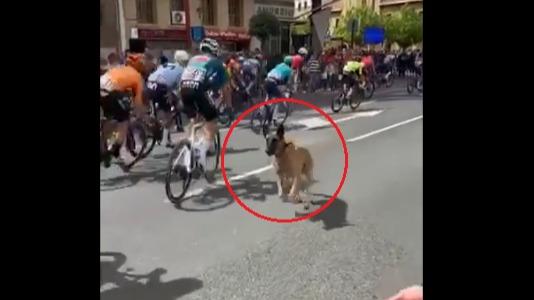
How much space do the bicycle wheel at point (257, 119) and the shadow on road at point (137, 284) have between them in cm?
82

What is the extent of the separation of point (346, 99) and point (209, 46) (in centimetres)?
78

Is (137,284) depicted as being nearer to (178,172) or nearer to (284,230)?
(284,230)

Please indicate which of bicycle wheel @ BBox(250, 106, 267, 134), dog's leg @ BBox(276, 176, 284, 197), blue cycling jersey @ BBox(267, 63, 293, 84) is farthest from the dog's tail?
blue cycling jersey @ BBox(267, 63, 293, 84)

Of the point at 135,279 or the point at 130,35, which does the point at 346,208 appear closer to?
the point at 135,279

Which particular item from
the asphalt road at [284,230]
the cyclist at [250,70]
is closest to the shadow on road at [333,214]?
the asphalt road at [284,230]

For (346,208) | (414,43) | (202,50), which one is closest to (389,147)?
(346,208)

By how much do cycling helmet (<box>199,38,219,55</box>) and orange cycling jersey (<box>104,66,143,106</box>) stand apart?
14.9 inches

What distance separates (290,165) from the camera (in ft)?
7.50

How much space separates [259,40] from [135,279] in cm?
125

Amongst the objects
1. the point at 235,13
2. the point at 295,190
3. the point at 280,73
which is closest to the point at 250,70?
the point at 280,73

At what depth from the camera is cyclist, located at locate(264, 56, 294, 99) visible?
2158 millimetres

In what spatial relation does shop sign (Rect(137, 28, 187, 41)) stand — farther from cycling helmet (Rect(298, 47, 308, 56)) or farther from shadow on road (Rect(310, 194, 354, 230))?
shadow on road (Rect(310, 194, 354, 230))

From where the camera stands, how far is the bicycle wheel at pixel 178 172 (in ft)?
8.89

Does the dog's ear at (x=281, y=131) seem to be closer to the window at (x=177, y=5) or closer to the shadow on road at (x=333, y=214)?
the shadow on road at (x=333, y=214)
